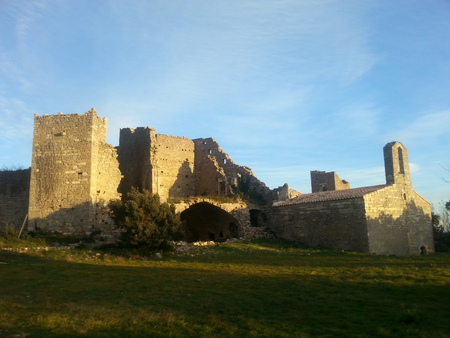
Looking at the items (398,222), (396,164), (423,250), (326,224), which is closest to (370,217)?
(326,224)

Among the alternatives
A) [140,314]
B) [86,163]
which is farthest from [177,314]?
[86,163]

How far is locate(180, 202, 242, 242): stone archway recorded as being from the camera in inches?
1078

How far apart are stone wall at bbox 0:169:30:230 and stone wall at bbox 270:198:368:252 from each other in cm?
1517

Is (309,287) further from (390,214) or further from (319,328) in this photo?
(390,214)

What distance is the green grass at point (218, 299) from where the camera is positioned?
7.09 m

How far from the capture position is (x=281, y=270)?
13.7 m

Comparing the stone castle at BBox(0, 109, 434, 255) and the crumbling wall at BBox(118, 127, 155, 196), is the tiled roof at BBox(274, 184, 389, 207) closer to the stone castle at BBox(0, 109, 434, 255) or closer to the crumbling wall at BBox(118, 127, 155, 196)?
the stone castle at BBox(0, 109, 434, 255)

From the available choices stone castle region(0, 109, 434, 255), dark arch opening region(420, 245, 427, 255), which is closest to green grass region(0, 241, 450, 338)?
stone castle region(0, 109, 434, 255)

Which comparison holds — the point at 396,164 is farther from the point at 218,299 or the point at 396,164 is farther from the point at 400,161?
the point at 218,299

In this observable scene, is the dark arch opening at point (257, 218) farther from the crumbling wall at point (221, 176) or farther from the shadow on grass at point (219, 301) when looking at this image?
the shadow on grass at point (219, 301)

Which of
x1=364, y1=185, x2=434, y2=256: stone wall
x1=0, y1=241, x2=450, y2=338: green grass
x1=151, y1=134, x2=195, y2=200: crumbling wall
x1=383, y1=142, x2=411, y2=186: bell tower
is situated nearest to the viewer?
x1=0, y1=241, x2=450, y2=338: green grass

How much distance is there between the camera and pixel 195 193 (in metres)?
30.9

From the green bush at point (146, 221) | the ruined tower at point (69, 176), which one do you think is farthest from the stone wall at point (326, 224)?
the ruined tower at point (69, 176)

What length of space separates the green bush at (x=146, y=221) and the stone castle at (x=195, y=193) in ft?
7.25
